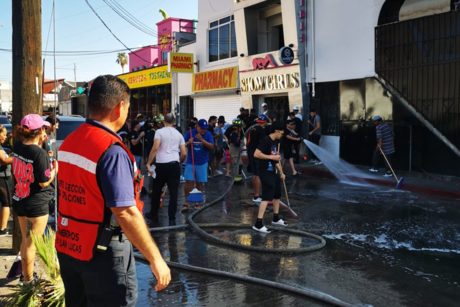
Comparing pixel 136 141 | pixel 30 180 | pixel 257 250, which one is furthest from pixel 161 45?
pixel 30 180

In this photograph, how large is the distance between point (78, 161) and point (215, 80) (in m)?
20.7

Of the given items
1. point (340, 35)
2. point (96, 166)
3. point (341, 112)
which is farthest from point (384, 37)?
point (96, 166)

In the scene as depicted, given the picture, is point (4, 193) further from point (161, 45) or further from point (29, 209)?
point (161, 45)

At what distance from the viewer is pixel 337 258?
5.84 metres

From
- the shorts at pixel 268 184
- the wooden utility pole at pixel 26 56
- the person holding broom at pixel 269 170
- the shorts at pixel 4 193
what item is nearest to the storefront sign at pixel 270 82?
the person holding broom at pixel 269 170

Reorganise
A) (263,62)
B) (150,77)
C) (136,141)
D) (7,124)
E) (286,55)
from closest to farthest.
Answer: (136,141)
(286,55)
(263,62)
(7,124)
(150,77)

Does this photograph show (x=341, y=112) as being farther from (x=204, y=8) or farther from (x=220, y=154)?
(x=204, y=8)

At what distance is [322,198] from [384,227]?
2853 mm

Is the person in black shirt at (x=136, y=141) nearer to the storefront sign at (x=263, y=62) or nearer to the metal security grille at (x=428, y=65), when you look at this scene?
the metal security grille at (x=428, y=65)

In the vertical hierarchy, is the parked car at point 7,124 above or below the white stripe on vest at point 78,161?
above

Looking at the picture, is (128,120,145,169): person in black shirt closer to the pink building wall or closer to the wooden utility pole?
the wooden utility pole

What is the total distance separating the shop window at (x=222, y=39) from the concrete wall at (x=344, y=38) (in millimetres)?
5719

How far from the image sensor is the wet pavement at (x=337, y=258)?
455cm

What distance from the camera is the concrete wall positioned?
578 inches
